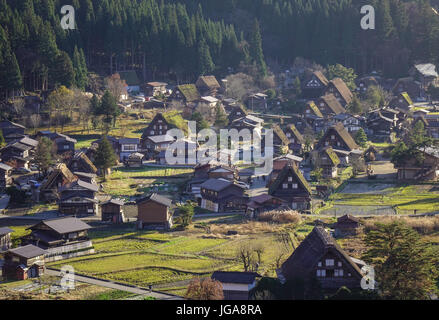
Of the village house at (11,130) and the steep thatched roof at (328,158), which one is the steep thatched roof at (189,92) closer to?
the village house at (11,130)

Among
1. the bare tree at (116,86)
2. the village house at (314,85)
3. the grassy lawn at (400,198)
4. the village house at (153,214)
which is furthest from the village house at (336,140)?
the bare tree at (116,86)

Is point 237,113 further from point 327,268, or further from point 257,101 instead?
point 327,268

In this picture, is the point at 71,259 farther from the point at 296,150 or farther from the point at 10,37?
the point at 10,37

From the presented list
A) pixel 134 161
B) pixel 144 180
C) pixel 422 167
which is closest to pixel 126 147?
pixel 134 161

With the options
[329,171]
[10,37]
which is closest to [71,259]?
[329,171]

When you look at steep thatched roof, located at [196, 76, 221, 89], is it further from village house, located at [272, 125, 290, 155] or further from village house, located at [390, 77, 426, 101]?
village house, located at [390, 77, 426, 101]
